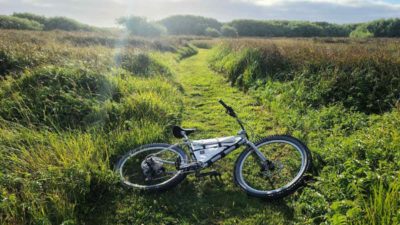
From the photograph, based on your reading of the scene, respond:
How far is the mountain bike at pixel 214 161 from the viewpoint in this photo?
484 centimetres

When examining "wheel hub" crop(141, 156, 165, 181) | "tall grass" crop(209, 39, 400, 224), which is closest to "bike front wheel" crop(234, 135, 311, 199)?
"tall grass" crop(209, 39, 400, 224)

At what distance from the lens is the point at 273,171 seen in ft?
16.4

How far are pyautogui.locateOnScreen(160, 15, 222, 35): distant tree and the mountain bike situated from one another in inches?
3155

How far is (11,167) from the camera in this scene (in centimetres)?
463

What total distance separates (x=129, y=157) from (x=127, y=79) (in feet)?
14.9

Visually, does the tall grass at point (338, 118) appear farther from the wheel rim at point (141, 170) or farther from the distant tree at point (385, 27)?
the distant tree at point (385, 27)

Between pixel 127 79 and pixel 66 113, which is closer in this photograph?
pixel 66 113

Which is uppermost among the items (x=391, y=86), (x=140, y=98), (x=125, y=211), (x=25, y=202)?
(x=391, y=86)

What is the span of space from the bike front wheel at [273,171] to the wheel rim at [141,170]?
1057 mm

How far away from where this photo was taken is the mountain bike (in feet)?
15.9

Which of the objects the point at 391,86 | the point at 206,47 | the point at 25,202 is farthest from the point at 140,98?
the point at 206,47

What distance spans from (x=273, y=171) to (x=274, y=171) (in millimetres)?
22

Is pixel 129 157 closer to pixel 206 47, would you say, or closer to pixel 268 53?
pixel 268 53

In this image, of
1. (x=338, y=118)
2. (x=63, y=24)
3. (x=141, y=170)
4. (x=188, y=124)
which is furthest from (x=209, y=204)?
(x=63, y=24)
